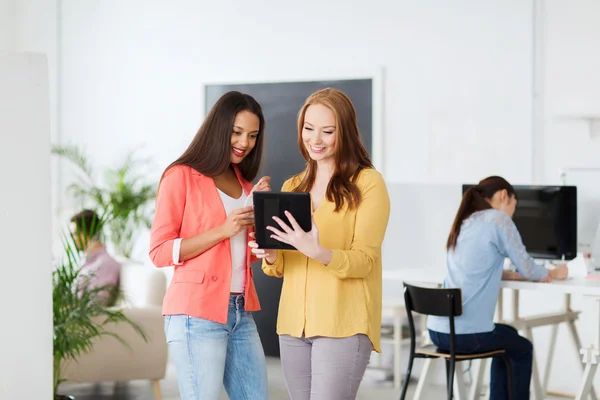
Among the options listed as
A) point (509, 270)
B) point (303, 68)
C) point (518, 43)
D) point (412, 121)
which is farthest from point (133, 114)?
point (509, 270)

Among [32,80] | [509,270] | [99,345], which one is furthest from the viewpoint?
[99,345]

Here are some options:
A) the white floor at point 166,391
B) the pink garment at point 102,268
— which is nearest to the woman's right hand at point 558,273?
the white floor at point 166,391

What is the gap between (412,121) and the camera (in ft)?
18.5

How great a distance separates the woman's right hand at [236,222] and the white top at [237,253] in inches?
3.1

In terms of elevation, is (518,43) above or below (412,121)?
above

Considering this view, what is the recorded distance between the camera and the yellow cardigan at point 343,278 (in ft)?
7.28

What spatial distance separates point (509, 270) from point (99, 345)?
7.14 ft

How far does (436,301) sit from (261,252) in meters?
1.72

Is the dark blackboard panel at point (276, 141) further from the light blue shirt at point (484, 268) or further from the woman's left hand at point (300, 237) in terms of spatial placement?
the woman's left hand at point (300, 237)

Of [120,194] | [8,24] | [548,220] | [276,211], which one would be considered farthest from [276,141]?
[276,211]

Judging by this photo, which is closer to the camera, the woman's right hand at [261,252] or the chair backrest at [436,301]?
the woman's right hand at [261,252]

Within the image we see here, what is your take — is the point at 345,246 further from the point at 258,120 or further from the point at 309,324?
the point at 258,120

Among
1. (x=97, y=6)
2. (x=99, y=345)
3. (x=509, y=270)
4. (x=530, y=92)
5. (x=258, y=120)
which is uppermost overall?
(x=97, y=6)

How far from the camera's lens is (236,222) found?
2254 mm
